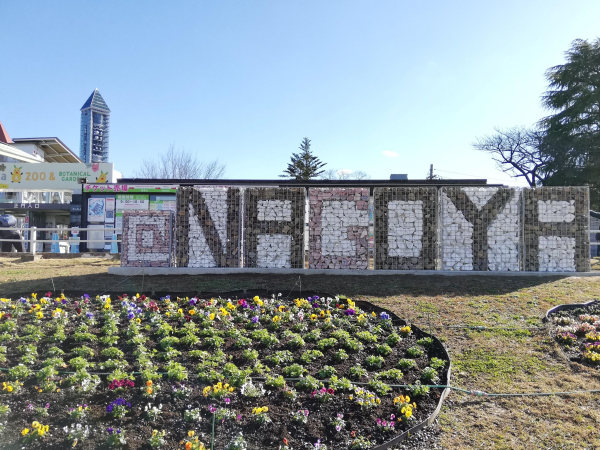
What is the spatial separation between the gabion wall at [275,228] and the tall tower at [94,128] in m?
129

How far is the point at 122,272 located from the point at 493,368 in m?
8.86

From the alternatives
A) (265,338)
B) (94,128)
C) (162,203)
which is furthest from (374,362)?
(94,128)

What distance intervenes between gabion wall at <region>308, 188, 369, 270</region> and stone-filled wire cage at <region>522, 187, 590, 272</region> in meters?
4.03

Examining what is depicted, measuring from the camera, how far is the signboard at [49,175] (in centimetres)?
2522

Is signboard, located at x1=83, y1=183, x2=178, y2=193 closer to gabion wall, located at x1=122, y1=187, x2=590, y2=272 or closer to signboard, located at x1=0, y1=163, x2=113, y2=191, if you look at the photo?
signboard, located at x1=0, y1=163, x2=113, y2=191

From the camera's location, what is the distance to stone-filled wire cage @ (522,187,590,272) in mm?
11000

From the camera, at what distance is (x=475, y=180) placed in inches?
783

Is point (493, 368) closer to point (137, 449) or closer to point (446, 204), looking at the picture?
point (137, 449)

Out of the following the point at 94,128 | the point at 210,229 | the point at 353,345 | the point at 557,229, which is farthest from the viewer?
the point at 94,128

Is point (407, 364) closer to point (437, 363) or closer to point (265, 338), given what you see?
point (437, 363)

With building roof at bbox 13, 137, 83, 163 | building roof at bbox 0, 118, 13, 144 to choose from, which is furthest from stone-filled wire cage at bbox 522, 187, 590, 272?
building roof at bbox 0, 118, 13, 144

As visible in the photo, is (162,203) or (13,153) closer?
(162,203)

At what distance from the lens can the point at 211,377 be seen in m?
4.56

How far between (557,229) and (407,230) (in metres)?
3.75
